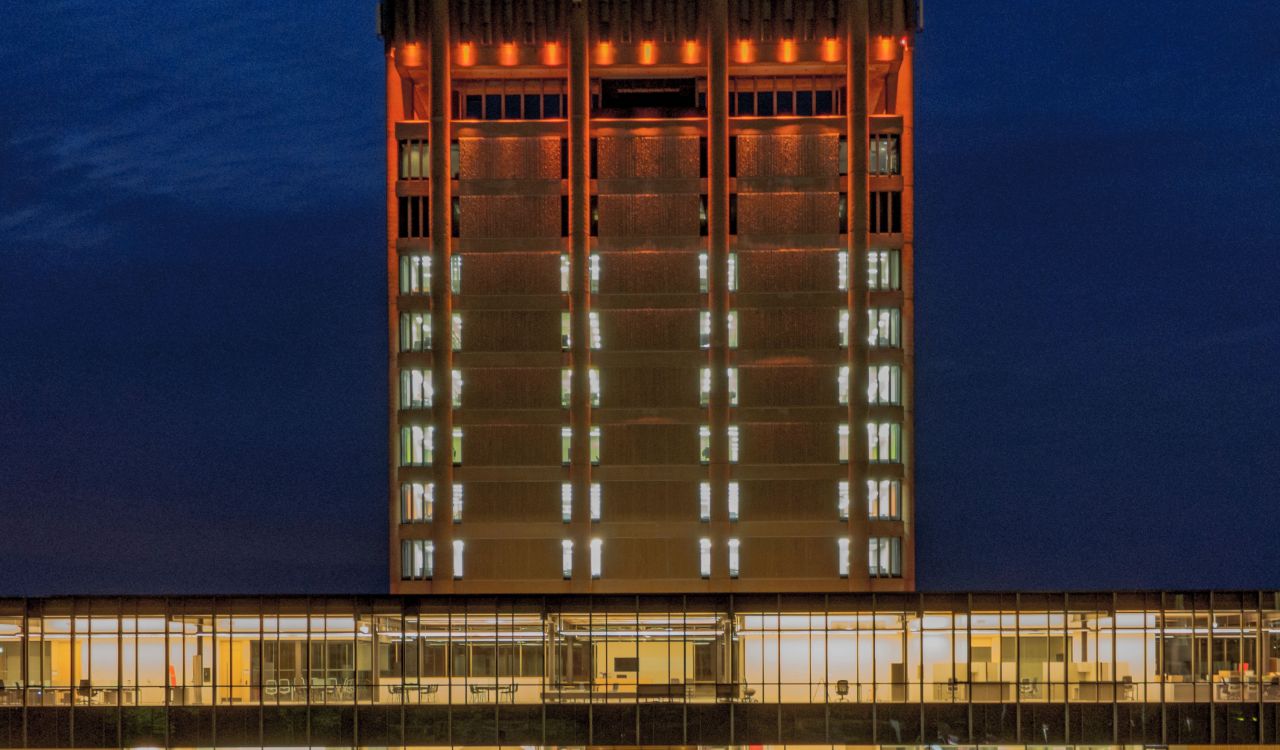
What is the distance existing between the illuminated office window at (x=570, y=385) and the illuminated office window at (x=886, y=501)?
16.7 metres

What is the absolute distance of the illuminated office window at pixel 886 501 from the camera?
288 ft

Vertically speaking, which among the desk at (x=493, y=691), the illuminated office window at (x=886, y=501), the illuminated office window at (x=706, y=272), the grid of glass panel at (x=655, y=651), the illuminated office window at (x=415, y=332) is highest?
the illuminated office window at (x=706, y=272)

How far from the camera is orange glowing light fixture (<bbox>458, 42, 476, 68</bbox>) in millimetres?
89438

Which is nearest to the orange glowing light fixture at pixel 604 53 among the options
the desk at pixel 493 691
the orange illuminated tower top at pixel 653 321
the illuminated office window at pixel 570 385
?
the orange illuminated tower top at pixel 653 321

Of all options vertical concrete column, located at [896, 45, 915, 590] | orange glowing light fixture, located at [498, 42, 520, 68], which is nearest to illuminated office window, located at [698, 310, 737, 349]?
vertical concrete column, located at [896, 45, 915, 590]

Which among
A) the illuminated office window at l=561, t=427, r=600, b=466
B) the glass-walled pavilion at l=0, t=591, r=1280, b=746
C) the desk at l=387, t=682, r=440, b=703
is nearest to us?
the glass-walled pavilion at l=0, t=591, r=1280, b=746

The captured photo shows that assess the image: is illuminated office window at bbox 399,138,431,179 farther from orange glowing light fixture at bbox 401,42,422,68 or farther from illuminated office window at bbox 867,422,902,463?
illuminated office window at bbox 867,422,902,463

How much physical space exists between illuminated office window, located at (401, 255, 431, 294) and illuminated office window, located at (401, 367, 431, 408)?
475cm

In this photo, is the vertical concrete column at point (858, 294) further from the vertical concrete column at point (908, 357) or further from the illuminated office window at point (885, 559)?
the vertical concrete column at point (908, 357)

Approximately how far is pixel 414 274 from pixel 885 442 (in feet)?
94.6

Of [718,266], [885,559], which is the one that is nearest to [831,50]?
[718,266]

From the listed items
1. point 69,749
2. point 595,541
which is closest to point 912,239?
point 595,541

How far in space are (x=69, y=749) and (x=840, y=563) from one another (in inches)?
1646

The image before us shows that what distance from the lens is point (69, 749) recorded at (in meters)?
67.1
